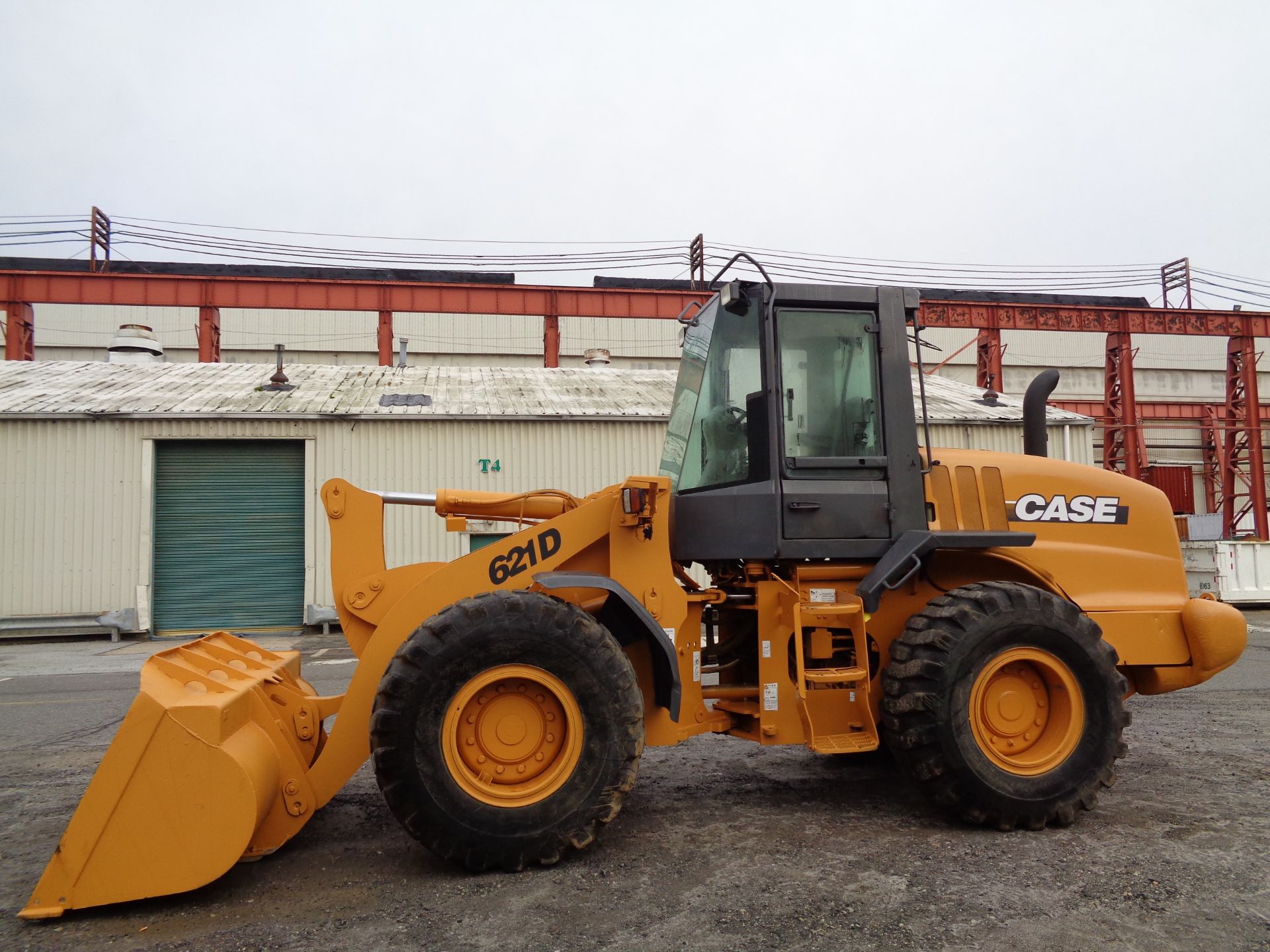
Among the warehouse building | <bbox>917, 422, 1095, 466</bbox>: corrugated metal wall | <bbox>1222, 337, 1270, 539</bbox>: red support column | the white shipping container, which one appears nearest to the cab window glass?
the warehouse building

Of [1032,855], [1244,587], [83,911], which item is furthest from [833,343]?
[1244,587]

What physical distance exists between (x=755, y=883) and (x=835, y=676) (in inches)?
42.2

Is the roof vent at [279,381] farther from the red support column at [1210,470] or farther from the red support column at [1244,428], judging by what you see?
the red support column at [1210,470]

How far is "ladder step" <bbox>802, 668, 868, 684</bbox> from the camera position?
4191 millimetres

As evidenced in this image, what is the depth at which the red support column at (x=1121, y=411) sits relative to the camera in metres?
23.3

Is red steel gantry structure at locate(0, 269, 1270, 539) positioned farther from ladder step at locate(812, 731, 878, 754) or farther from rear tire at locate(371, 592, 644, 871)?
rear tire at locate(371, 592, 644, 871)

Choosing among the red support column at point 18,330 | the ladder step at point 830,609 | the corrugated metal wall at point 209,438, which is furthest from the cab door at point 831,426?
the red support column at point 18,330

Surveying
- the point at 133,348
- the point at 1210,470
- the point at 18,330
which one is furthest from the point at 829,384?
the point at 1210,470

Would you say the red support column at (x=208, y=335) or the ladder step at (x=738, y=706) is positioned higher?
the red support column at (x=208, y=335)

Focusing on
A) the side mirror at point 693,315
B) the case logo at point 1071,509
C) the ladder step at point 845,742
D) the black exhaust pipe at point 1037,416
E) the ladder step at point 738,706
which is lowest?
the ladder step at point 845,742

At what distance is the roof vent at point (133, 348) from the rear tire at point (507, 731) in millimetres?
19885

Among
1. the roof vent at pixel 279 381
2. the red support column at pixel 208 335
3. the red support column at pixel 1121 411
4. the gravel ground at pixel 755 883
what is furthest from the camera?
the red support column at pixel 1121 411

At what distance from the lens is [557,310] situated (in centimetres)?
2161

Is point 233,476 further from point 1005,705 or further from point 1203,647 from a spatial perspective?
point 1203,647
